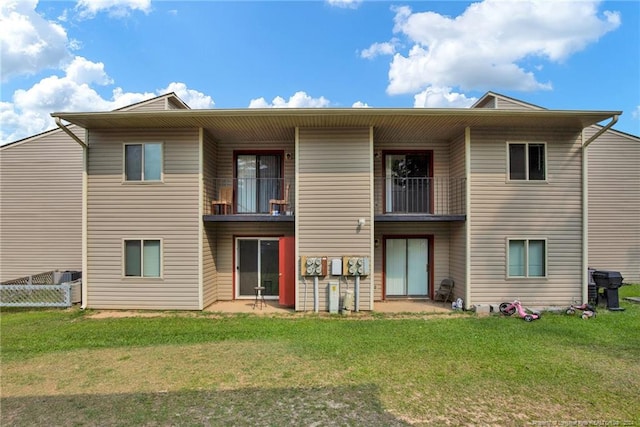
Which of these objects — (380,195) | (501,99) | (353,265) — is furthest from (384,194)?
(501,99)

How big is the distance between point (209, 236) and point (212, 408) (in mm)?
6209

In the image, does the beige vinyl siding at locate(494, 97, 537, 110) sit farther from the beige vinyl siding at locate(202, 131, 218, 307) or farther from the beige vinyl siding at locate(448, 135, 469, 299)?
the beige vinyl siding at locate(202, 131, 218, 307)

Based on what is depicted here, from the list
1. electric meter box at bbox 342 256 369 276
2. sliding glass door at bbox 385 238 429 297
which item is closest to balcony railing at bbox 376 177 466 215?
sliding glass door at bbox 385 238 429 297

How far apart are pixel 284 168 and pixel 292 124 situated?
6.14 feet

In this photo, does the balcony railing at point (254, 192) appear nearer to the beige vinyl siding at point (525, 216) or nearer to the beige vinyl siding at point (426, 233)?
the beige vinyl siding at point (426, 233)

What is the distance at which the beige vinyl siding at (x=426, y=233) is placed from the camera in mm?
10344

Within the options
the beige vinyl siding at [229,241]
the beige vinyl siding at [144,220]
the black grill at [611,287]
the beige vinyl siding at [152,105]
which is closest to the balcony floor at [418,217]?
the beige vinyl siding at [229,241]

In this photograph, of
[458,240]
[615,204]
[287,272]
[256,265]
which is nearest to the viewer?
[287,272]

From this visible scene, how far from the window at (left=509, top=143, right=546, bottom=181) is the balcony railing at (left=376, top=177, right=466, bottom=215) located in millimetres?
1664

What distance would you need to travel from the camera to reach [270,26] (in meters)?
12.3

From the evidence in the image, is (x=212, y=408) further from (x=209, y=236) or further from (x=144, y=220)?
(x=144, y=220)

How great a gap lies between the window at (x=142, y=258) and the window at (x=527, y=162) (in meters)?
9.66

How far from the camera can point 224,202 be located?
31.7 feet

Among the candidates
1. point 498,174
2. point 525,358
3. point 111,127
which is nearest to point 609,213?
point 498,174
